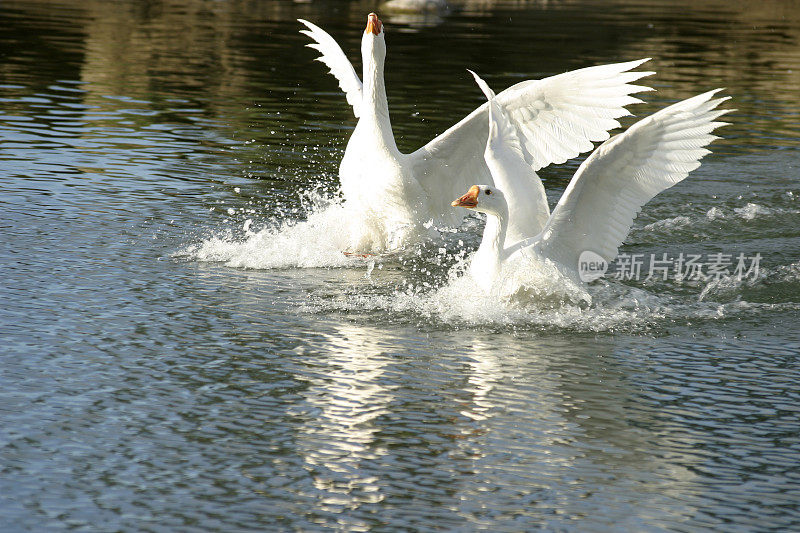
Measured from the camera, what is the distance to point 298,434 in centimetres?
674

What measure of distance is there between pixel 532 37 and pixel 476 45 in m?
3.99

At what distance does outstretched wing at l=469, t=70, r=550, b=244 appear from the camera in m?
9.91

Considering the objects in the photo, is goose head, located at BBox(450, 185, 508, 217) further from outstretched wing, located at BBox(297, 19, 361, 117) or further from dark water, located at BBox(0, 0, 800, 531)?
outstretched wing, located at BBox(297, 19, 361, 117)

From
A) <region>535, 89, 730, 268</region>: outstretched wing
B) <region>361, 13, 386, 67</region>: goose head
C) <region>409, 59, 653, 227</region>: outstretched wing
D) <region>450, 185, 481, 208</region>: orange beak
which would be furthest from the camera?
<region>361, 13, 386, 67</region>: goose head

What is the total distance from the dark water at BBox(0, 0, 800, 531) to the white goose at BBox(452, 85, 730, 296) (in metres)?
0.43

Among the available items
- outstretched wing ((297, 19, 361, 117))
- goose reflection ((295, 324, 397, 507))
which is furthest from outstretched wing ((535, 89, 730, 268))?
outstretched wing ((297, 19, 361, 117))

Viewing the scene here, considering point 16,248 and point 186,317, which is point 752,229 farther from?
point 16,248

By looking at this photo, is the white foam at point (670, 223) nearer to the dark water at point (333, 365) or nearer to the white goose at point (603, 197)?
the dark water at point (333, 365)

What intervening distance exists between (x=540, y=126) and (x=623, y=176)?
2.17 metres

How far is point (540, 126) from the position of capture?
11258 mm

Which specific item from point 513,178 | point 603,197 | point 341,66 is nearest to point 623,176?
point 603,197

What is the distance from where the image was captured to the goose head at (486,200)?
30.5ft

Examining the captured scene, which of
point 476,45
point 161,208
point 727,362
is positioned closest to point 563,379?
point 727,362

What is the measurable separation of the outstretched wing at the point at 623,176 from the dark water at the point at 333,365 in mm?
568
